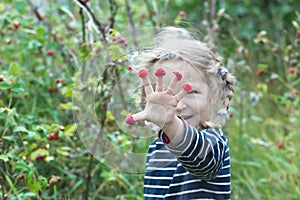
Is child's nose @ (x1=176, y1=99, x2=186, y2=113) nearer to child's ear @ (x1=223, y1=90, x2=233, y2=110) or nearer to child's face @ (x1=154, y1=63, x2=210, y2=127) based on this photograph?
child's face @ (x1=154, y1=63, x2=210, y2=127)

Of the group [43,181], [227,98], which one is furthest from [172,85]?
[43,181]

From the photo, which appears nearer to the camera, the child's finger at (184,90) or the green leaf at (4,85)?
the child's finger at (184,90)

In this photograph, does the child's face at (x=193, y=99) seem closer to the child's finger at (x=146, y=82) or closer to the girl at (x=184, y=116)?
the girl at (x=184, y=116)

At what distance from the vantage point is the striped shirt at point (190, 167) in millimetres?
1872

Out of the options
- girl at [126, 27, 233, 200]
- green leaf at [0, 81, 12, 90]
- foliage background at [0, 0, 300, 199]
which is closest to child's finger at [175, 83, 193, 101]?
girl at [126, 27, 233, 200]

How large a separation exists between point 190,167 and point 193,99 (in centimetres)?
19

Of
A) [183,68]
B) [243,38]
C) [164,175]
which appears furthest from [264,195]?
[243,38]

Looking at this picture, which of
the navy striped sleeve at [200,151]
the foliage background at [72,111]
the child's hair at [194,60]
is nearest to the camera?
the navy striped sleeve at [200,151]

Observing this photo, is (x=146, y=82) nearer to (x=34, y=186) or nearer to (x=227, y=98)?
(x=227, y=98)

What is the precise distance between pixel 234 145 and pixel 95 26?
4.39ft

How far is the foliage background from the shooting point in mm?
2742

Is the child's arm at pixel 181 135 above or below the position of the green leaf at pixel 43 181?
above

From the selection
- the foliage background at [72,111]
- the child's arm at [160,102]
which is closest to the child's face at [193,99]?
the child's arm at [160,102]

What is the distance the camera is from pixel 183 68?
6.33 ft
